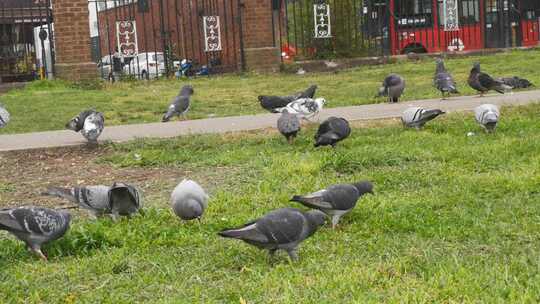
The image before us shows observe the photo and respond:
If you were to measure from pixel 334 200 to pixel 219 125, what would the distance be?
569 centimetres

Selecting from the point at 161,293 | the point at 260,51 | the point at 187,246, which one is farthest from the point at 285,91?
the point at 161,293

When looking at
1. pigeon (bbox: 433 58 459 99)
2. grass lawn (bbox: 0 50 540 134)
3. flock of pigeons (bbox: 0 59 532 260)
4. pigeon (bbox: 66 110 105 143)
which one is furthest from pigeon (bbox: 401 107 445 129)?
pigeon (bbox: 66 110 105 143)

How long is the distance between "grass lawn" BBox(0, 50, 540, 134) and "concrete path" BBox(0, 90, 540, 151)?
29.8 inches

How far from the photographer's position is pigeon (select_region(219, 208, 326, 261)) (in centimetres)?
452

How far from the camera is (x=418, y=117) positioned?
9.38 meters

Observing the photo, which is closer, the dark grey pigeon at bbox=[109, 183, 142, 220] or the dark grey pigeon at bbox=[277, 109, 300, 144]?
the dark grey pigeon at bbox=[109, 183, 142, 220]

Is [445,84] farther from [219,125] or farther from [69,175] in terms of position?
[69,175]

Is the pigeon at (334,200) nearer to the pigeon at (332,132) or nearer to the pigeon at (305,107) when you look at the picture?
the pigeon at (332,132)

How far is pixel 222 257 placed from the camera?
502 cm

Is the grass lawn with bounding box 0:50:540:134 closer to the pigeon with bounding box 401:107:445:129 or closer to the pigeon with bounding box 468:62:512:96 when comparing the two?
the pigeon with bounding box 468:62:512:96

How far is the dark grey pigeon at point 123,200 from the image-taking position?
5.84 metres

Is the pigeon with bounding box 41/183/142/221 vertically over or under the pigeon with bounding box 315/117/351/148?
under

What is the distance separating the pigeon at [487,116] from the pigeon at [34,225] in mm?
4946

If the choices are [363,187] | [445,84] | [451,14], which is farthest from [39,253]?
[451,14]
